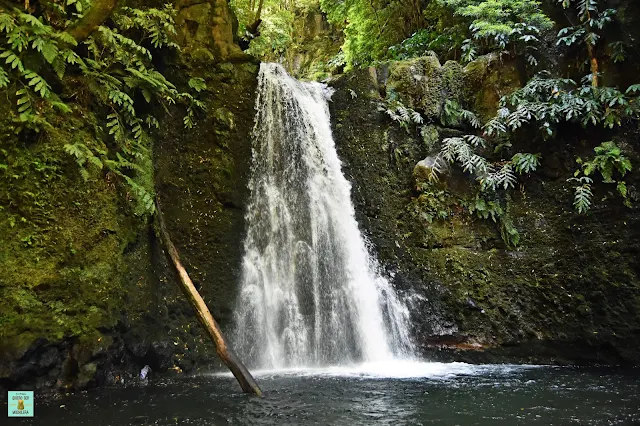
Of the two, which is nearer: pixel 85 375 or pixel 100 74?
pixel 85 375

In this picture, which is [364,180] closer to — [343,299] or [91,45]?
[343,299]

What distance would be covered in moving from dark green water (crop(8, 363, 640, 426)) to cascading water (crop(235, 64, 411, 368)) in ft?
2.97

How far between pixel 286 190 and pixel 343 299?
221cm

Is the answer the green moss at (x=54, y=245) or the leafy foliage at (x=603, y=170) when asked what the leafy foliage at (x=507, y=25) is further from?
the green moss at (x=54, y=245)

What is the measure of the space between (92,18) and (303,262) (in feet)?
14.6

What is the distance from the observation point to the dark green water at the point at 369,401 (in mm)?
3410

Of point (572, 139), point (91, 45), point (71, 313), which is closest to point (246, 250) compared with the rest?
point (71, 313)

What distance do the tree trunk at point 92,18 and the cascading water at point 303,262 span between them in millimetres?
3253

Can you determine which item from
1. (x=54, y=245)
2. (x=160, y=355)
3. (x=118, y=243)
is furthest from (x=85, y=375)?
(x=118, y=243)

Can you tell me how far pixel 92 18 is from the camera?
15.8 feet

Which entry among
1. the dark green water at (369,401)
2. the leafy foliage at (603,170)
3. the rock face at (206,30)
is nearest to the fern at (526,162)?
the leafy foliage at (603,170)

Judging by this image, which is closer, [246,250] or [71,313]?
[71,313]

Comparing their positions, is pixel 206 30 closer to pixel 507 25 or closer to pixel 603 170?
pixel 507 25

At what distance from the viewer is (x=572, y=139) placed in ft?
24.1
